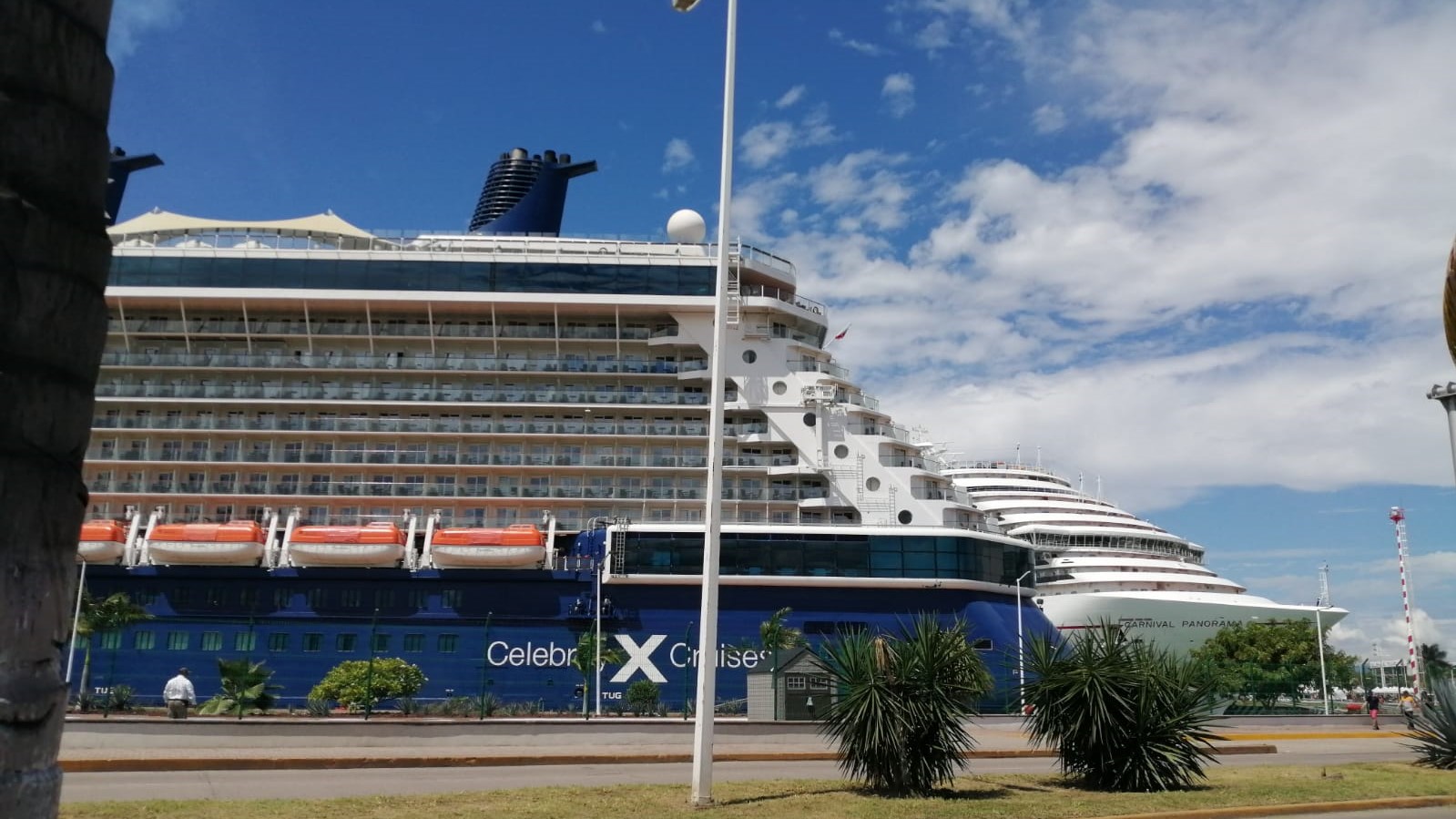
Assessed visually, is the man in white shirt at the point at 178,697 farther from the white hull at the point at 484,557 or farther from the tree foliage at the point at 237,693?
the white hull at the point at 484,557

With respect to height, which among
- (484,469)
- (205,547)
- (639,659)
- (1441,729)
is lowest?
(1441,729)

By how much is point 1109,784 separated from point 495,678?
2200 centimetres

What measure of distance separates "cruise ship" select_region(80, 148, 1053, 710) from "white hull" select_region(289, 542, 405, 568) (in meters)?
0.07

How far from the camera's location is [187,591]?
35.8 m

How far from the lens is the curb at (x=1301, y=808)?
1348 centimetres

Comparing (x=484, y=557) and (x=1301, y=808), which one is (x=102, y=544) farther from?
(x=1301, y=808)

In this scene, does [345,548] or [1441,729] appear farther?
[345,548]

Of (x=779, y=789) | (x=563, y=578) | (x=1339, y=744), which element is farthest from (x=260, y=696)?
(x=1339, y=744)

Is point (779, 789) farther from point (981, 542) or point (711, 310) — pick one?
point (711, 310)

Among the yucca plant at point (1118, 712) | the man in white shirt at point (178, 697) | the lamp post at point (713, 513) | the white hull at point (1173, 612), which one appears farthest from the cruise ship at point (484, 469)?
the lamp post at point (713, 513)

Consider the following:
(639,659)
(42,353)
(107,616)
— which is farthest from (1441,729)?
(107,616)

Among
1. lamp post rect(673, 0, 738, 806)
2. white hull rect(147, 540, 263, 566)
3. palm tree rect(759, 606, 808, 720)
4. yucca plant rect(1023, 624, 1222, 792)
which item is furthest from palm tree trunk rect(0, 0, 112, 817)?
white hull rect(147, 540, 263, 566)

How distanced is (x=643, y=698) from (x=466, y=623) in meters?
6.42

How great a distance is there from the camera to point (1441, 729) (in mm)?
19359
